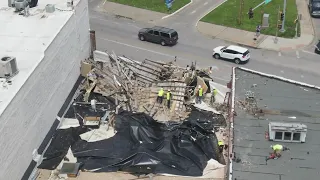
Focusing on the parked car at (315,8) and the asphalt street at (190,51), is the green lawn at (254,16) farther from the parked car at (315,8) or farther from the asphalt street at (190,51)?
the asphalt street at (190,51)

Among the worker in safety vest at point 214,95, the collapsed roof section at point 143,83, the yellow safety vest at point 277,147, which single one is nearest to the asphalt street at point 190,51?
the collapsed roof section at point 143,83

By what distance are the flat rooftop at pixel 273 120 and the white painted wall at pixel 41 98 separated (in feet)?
38.0

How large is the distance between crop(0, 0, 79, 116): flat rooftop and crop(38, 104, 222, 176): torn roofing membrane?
207 inches

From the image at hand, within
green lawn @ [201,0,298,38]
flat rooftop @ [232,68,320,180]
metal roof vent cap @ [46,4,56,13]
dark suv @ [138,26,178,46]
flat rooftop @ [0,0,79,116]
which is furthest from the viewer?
green lawn @ [201,0,298,38]

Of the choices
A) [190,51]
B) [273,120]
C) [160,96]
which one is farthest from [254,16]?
[273,120]

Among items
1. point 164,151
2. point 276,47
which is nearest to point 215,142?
point 164,151

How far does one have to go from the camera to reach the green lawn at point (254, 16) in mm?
57906

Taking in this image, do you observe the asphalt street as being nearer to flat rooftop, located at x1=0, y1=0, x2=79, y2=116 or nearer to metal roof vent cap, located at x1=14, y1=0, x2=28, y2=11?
flat rooftop, located at x1=0, y1=0, x2=79, y2=116

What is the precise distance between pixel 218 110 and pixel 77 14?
12468 millimetres

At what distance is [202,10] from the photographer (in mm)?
63406

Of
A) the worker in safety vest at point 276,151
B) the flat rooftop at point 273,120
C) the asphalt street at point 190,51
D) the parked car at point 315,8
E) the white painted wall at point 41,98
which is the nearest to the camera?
the flat rooftop at point 273,120

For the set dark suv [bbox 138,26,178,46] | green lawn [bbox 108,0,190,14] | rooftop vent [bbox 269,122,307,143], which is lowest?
dark suv [bbox 138,26,178,46]

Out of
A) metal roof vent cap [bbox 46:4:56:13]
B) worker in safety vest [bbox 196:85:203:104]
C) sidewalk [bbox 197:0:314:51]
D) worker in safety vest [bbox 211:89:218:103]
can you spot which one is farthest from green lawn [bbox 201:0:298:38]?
metal roof vent cap [bbox 46:4:56:13]

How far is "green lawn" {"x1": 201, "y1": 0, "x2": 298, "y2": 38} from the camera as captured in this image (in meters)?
57.9
